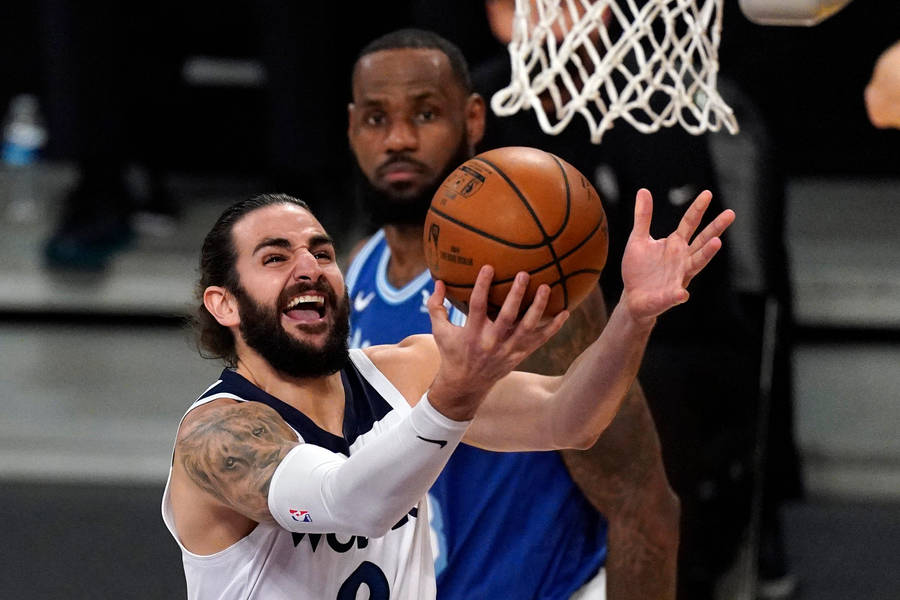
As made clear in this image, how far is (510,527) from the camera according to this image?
118 inches

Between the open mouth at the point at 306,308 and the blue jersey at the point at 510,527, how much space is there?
70 cm

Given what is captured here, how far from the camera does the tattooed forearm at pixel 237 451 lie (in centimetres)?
205

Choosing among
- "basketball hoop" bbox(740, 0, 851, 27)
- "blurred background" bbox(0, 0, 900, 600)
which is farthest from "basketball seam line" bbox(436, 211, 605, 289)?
"blurred background" bbox(0, 0, 900, 600)

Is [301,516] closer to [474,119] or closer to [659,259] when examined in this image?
[659,259]

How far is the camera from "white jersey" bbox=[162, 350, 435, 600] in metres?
2.21

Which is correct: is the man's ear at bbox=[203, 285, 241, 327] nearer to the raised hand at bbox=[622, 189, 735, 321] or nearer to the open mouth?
the open mouth

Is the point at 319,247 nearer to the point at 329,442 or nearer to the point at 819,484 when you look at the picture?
the point at 329,442

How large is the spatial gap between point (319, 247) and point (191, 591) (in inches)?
24.1

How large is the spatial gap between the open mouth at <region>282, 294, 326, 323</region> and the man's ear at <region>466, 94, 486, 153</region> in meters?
1.01

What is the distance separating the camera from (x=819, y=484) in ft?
17.5

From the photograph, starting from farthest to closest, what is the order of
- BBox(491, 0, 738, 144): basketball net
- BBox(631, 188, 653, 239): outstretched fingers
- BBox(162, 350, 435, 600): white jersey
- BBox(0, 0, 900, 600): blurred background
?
BBox(0, 0, 900, 600): blurred background < BBox(491, 0, 738, 144): basketball net < BBox(162, 350, 435, 600): white jersey < BBox(631, 188, 653, 239): outstretched fingers

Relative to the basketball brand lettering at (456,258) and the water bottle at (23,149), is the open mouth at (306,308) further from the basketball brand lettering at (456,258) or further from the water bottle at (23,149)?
the water bottle at (23,149)

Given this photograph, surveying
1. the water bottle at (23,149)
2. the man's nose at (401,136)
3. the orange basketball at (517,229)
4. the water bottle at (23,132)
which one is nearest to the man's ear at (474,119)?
the man's nose at (401,136)

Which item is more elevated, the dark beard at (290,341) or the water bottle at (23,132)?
the dark beard at (290,341)
